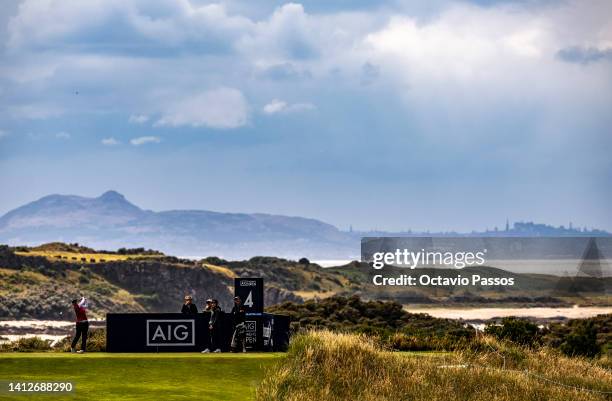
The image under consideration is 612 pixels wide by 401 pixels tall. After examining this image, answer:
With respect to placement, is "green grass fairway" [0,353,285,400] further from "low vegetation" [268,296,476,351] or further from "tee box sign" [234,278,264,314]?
"low vegetation" [268,296,476,351]

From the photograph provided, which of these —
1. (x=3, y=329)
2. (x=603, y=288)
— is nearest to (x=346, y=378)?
(x=603, y=288)

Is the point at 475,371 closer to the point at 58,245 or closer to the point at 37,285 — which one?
the point at 37,285

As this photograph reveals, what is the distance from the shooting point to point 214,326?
3425cm

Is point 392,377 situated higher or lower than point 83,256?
lower

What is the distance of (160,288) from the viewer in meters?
127

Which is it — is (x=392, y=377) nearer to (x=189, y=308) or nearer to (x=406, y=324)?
(x=189, y=308)

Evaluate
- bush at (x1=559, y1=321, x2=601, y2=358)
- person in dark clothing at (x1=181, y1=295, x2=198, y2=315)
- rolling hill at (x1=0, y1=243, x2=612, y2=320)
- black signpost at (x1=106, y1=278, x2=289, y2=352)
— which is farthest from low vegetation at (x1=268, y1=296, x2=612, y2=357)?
rolling hill at (x1=0, y1=243, x2=612, y2=320)

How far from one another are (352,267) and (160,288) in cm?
3296

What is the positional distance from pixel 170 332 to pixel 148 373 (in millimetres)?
3767

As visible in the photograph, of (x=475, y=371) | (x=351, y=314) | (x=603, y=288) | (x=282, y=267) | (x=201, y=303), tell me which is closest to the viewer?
(x=475, y=371)

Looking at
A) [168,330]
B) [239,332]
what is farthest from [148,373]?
[239,332]
